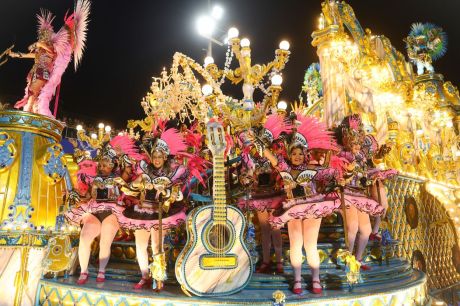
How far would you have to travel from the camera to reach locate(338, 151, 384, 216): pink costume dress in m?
4.24

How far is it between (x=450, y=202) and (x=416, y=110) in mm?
3207

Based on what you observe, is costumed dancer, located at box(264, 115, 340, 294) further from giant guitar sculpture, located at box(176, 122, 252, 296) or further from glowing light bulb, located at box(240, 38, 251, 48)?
glowing light bulb, located at box(240, 38, 251, 48)

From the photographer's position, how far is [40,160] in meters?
4.59

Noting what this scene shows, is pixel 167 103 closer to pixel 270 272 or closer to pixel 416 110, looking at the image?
pixel 416 110

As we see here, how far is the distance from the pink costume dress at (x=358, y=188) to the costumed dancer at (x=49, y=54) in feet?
14.4

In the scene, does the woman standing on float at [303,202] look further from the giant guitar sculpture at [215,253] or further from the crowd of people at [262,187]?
the giant guitar sculpture at [215,253]

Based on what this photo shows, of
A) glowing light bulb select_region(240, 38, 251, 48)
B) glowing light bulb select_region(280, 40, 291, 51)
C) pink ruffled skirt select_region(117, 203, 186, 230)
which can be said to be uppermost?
glowing light bulb select_region(240, 38, 251, 48)

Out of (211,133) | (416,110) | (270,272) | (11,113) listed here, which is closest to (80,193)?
(11,113)

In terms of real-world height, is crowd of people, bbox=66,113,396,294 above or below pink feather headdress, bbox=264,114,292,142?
below

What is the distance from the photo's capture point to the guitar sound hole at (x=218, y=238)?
134 inches

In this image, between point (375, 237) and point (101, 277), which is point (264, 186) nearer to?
point (375, 237)

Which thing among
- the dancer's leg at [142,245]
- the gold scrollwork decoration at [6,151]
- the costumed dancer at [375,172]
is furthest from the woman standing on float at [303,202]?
the gold scrollwork decoration at [6,151]

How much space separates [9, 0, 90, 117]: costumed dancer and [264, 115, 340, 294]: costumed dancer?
12.2 feet

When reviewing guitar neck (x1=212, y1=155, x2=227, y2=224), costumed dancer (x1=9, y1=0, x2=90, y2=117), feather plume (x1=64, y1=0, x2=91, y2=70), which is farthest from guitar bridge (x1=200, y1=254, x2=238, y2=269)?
feather plume (x1=64, y1=0, x2=91, y2=70)
